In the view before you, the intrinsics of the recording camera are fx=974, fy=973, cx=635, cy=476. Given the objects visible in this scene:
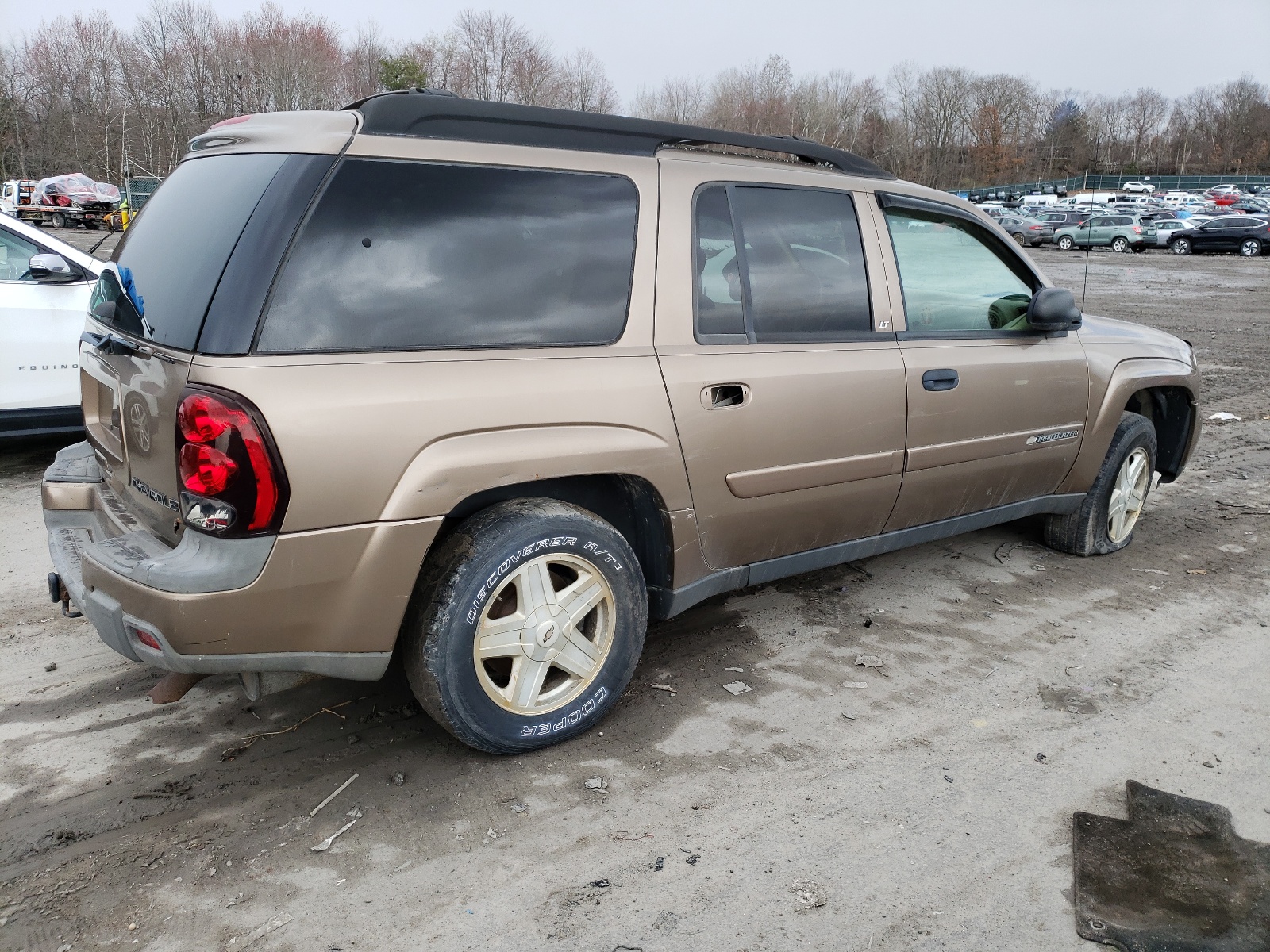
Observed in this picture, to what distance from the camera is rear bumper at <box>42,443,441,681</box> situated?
2.52m

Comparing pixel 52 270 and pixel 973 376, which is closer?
pixel 973 376

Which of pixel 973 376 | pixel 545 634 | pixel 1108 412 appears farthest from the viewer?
pixel 1108 412

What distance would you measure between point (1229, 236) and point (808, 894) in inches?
1558

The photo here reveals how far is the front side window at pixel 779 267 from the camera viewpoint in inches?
133

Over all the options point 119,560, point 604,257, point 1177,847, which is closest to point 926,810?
point 1177,847

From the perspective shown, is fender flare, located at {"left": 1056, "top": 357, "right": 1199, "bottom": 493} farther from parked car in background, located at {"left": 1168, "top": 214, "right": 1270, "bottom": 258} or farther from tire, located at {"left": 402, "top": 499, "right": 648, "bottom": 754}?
parked car in background, located at {"left": 1168, "top": 214, "right": 1270, "bottom": 258}

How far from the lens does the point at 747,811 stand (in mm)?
2867

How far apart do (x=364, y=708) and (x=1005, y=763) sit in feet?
7.14

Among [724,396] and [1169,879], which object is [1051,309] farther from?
[1169,879]

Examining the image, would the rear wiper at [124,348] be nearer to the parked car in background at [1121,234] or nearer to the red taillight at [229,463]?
the red taillight at [229,463]

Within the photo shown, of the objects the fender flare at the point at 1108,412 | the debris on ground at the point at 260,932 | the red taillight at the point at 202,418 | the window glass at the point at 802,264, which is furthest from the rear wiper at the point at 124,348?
the fender flare at the point at 1108,412

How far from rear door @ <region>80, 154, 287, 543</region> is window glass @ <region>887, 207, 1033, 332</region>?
2.49 m

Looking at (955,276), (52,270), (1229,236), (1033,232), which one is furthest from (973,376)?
(1033,232)

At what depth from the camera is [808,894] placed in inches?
98.7
